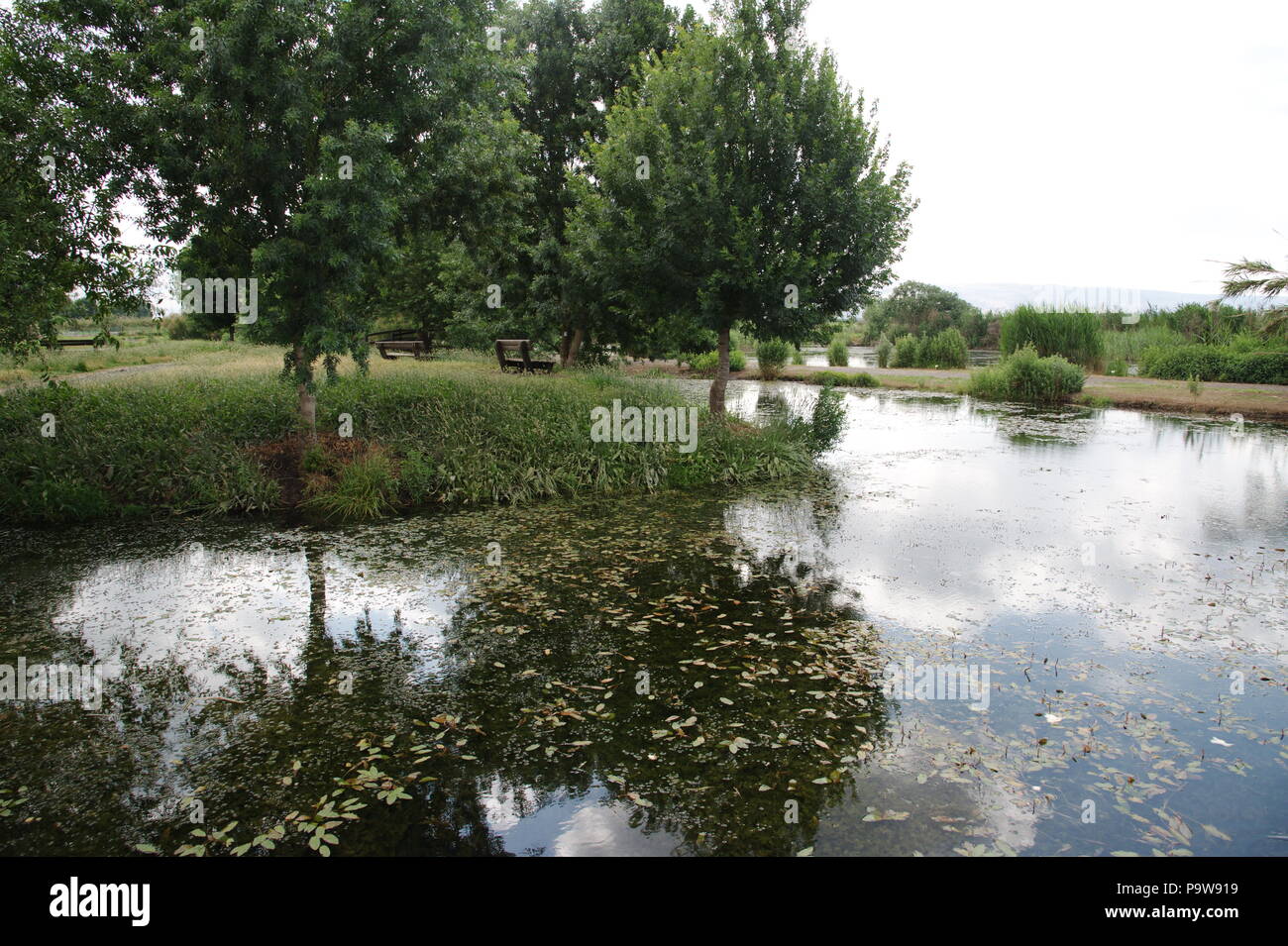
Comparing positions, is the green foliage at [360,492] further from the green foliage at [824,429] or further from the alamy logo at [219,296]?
the green foliage at [824,429]

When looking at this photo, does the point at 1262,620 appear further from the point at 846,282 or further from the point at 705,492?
the point at 846,282

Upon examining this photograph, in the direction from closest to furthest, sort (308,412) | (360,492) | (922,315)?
(360,492) < (308,412) < (922,315)

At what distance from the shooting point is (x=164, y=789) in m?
3.87

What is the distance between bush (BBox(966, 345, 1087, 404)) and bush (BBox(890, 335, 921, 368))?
7.37 meters

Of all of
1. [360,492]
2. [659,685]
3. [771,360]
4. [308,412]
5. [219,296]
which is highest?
[771,360]

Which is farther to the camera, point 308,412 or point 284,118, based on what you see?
point 308,412

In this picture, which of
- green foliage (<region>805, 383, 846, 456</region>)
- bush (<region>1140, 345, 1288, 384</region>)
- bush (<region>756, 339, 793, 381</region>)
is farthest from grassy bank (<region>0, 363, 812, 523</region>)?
bush (<region>1140, 345, 1288, 384</region>)

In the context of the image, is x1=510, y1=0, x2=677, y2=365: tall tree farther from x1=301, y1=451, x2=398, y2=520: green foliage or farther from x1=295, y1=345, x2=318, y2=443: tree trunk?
x1=301, y1=451, x2=398, y2=520: green foliage

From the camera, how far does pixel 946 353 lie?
30172 millimetres

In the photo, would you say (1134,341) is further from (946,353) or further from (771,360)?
(771,360)
